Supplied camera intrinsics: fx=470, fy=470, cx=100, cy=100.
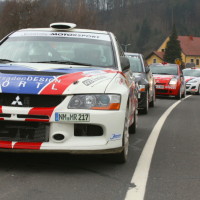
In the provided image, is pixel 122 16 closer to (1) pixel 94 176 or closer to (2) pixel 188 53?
(2) pixel 188 53

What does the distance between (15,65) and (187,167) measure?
87.1 inches

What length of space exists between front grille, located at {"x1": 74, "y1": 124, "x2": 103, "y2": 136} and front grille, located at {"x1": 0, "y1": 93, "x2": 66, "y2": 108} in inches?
12.4

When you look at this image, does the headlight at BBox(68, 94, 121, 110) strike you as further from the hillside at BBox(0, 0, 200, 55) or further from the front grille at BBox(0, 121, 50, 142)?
the hillside at BBox(0, 0, 200, 55)

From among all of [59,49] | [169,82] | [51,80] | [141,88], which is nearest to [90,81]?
[51,80]

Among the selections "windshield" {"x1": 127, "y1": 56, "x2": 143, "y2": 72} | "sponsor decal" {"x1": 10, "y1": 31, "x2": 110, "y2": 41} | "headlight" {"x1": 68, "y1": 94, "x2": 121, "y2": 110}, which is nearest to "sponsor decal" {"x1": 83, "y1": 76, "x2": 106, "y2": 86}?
"headlight" {"x1": 68, "y1": 94, "x2": 121, "y2": 110}

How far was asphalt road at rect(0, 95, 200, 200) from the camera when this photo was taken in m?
3.93

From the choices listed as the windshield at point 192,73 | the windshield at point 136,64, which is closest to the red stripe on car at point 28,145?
the windshield at point 136,64

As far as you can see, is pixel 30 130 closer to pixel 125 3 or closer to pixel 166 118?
pixel 166 118

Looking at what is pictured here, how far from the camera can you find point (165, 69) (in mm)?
19391

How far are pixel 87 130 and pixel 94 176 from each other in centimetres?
45

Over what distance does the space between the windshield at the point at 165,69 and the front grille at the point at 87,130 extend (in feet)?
48.5

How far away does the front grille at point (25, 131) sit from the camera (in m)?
4.49

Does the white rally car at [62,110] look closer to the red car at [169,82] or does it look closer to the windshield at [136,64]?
the windshield at [136,64]

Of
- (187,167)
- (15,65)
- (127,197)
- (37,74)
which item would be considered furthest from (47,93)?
(187,167)
